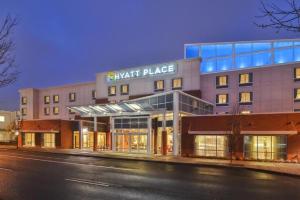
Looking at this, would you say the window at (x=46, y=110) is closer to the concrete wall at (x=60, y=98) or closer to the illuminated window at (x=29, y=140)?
the concrete wall at (x=60, y=98)

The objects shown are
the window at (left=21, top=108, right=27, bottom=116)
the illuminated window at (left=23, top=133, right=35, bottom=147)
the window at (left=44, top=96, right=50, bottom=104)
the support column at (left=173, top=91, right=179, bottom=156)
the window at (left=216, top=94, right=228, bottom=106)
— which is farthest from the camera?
the window at (left=21, top=108, right=27, bottom=116)

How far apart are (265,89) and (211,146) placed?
16.6m

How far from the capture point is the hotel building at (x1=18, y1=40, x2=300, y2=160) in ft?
111

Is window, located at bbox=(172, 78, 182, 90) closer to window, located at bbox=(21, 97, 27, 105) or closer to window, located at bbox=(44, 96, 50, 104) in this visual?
→ window, located at bbox=(44, 96, 50, 104)

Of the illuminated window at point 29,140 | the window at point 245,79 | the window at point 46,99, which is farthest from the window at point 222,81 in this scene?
the window at point 46,99

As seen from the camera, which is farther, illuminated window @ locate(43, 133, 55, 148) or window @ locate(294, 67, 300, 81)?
illuminated window @ locate(43, 133, 55, 148)

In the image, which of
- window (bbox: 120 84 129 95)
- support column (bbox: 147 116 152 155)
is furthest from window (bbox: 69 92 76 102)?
support column (bbox: 147 116 152 155)

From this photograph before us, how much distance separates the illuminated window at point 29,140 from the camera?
55.2 meters

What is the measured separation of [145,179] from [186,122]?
20.2m

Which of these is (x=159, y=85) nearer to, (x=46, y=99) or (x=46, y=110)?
(x=46, y=99)

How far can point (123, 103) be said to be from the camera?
133 ft

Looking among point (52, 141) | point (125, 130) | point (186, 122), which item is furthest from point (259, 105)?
point (52, 141)

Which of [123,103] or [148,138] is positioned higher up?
[123,103]

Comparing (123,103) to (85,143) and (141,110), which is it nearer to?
(141,110)
